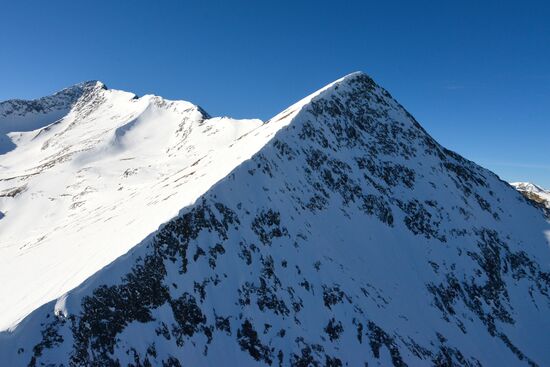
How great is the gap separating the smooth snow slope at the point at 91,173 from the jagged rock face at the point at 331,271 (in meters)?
2.65

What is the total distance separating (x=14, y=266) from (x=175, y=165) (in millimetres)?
45549

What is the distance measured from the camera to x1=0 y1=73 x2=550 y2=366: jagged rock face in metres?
23.8

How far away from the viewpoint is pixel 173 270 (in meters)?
27.6

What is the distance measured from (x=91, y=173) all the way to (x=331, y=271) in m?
62.9

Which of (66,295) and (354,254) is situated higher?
(66,295)

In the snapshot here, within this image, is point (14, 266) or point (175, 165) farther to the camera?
point (175, 165)

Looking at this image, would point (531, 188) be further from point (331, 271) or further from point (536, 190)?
point (331, 271)

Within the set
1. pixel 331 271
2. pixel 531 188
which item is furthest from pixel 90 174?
pixel 531 188

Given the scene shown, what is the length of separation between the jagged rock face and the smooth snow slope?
104 inches

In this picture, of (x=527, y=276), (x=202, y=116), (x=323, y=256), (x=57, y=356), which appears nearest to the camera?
(x=57, y=356)

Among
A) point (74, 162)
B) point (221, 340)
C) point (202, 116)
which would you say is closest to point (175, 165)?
point (74, 162)

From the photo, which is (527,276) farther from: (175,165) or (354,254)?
(175,165)

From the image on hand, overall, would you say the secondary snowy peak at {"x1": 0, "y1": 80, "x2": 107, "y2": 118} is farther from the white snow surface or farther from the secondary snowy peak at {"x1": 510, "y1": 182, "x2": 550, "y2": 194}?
the secondary snowy peak at {"x1": 510, "y1": 182, "x2": 550, "y2": 194}

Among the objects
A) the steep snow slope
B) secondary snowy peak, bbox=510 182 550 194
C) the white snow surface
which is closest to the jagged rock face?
the steep snow slope
